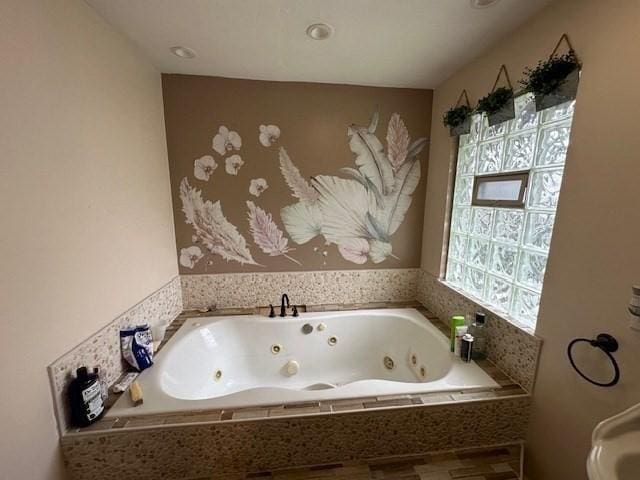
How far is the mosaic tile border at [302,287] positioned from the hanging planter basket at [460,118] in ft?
3.81

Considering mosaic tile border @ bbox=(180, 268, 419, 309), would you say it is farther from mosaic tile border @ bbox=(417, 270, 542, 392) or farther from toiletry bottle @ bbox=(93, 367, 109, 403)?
toiletry bottle @ bbox=(93, 367, 109, 403)

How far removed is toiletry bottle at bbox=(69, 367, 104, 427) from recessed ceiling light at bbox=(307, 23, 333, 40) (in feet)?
6.27

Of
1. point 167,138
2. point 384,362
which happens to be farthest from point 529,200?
point 167,138

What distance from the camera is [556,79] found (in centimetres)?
105

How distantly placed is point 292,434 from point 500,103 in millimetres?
1932

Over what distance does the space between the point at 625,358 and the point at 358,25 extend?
1.77 metres

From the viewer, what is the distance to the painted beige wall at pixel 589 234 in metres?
0.88

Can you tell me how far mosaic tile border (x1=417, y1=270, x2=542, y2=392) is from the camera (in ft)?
4.06

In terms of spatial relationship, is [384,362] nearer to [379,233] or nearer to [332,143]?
[379,233]

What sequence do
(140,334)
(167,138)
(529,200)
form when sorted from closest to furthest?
(529,200) < (140,334) < (167,138)

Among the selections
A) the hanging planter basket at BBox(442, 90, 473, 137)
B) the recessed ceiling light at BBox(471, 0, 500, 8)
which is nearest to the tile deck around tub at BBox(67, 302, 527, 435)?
the hanging planter basket at BBox(442, 90, 473, 137)

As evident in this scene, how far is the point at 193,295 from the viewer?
2111 millimetres

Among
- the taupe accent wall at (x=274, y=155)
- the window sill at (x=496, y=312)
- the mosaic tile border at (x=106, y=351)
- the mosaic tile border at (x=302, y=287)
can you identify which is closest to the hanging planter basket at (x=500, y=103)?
the taupe accent wall at (x=274, y=155)

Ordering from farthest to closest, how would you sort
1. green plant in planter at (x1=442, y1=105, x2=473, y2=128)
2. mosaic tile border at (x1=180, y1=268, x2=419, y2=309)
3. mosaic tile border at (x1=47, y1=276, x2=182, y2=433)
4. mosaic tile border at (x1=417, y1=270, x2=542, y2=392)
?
1. mosaic tile border at (x1=180, y1=268, x2=419, y2=309)
2. green plant in planter at (x1=442, y1=105, x2=473, y2=128)
3. mosaic tile border at (x1=417, y1=270, x2=542, y2=392)
4. mosaic tile border at (x1=47, y1=276, x2=182, y2=433)
